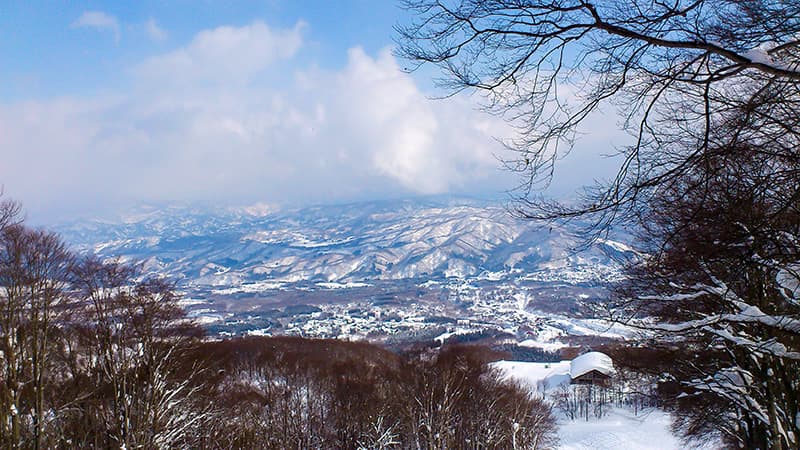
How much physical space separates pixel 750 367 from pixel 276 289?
149431 mm

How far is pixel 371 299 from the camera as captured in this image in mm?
125312

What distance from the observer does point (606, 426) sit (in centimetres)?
3656

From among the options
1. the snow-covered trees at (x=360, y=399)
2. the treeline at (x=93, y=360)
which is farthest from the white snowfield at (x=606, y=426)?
the treeline at (x=93, y=360)

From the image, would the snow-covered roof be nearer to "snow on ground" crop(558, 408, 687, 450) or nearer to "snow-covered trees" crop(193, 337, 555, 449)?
"snow on ground" crop(558, 408, 687, 450)

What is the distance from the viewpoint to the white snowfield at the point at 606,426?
95.3 ft

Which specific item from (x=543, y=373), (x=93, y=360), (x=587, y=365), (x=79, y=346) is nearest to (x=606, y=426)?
(x=587, y=365)

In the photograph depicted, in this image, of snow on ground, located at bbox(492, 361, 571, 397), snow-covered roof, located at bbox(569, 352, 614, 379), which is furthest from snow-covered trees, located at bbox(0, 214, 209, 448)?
snow-covered roof, located at bbox(569, 352, 614, 379)

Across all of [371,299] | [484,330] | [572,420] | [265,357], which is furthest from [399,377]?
[371,299]

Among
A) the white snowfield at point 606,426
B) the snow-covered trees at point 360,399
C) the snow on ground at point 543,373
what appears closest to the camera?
the snow-covered trees at point 360,399

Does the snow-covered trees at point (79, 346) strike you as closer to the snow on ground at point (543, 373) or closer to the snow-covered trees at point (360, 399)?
the snow-covered trees at point (360, 399)

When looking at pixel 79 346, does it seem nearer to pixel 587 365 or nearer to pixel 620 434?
pixel 620 434

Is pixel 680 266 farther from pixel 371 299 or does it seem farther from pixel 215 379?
pixel 371 299

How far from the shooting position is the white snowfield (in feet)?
95.3

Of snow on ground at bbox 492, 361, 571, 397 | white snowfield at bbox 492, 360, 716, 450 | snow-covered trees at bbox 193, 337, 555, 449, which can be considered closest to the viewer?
snow-covered trees at bbox 193, 337, 555, 449
